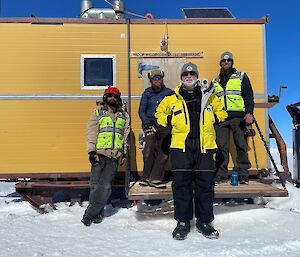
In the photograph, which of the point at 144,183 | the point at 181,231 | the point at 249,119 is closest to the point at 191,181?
the point at 181,231

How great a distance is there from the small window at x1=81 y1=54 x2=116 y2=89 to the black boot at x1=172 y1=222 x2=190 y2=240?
3185 mm

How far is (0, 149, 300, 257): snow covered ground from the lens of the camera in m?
3.94

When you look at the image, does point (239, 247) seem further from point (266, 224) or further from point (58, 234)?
point (58, 234)

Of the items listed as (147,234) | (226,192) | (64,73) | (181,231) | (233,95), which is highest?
(64,73)

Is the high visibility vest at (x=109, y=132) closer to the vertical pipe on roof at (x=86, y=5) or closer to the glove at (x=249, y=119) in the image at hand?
the glove at (x=249, y=119)

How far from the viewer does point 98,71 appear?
6.55m

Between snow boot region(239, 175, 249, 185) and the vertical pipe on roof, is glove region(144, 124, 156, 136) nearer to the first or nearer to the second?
snow boot region(239, 175, 249, 185)

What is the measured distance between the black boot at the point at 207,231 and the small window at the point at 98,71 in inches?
128

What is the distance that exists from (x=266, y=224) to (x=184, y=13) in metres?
4.53

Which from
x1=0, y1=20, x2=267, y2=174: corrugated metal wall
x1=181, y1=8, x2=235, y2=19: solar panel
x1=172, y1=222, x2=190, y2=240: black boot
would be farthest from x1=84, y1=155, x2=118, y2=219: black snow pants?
x1=181, y1=8, x2=235, y2=19: solar panel

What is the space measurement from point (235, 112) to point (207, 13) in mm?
2514

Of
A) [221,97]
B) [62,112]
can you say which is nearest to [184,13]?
[221,97]

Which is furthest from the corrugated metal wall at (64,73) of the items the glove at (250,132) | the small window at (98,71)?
the glove at (250,132)

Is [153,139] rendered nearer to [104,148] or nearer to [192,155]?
[104,148]
